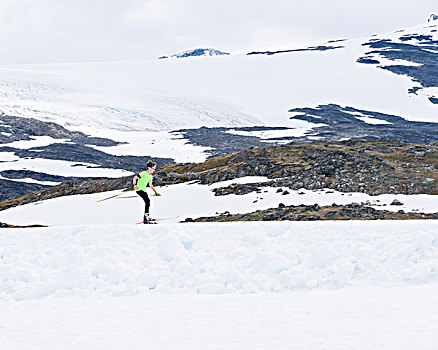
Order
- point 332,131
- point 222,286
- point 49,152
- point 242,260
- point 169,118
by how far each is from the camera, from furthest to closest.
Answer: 1. point 169,118
2. point 332,131
3. point 49,152
4. point 242,260
5. point 222,286

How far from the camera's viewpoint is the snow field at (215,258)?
13656 mm

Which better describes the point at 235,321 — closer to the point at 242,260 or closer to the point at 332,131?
the point at 242,260

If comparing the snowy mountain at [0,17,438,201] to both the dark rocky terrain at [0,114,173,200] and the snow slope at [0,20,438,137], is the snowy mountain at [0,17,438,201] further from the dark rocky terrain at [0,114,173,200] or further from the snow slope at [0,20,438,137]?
the snow slope at [0,20,438,137]

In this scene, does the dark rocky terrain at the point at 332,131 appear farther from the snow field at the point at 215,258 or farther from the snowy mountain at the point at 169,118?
the snow field at the point at 215,258

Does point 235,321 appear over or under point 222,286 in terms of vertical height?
over

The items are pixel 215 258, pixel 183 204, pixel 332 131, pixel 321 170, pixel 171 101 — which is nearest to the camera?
pixel 215 258

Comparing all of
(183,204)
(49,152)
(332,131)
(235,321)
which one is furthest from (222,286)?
(332,131)

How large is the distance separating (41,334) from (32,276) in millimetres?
5200

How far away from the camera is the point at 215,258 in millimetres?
14750

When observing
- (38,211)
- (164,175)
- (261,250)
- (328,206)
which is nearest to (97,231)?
(261,250)

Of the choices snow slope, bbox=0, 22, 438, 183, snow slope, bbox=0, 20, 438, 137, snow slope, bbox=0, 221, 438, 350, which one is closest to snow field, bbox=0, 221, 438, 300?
snow slope, bbox=0, 221, 438, 350

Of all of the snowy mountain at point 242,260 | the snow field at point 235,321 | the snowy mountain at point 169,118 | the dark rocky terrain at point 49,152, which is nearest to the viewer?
the snow field at point 235,321

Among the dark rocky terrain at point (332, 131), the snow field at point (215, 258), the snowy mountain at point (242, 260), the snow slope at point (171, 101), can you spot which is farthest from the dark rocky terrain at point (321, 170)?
the snow slope at point (171, 101)

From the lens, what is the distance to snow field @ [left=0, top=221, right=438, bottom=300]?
13656 mm
